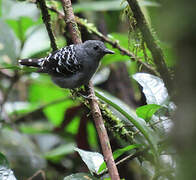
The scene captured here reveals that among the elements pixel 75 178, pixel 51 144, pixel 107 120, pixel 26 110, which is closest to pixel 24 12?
pixel 26 110

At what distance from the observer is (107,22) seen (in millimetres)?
5406

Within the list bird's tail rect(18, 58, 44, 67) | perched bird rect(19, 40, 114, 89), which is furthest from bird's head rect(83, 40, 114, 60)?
bird's tail rect(18, 58, 44, 67)

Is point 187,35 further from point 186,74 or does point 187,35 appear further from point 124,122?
point 124,122

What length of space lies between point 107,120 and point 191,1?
6.10ft

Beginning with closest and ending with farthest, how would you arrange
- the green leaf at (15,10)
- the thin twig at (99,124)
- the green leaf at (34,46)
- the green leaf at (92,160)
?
the thin twig at (99,124) < the green leaf at (92,160) < the green leaf at (15,10) < the green leaf at (34,46)

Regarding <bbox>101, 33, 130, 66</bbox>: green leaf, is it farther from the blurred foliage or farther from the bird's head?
the bird's head

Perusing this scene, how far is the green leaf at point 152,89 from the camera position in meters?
2.29

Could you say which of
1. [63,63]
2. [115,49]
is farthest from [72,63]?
[115,49]

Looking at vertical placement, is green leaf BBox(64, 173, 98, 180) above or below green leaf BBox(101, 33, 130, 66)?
below

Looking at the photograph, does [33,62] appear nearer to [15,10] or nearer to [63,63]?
[63,63]

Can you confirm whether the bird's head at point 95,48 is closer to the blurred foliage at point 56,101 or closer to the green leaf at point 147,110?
the blurred foliage at point 56,101

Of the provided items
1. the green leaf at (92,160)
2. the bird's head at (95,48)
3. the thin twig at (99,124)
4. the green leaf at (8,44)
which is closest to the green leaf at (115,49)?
the bird's head at (95,48)

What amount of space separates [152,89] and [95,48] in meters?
1.36

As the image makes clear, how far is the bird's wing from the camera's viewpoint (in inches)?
137
